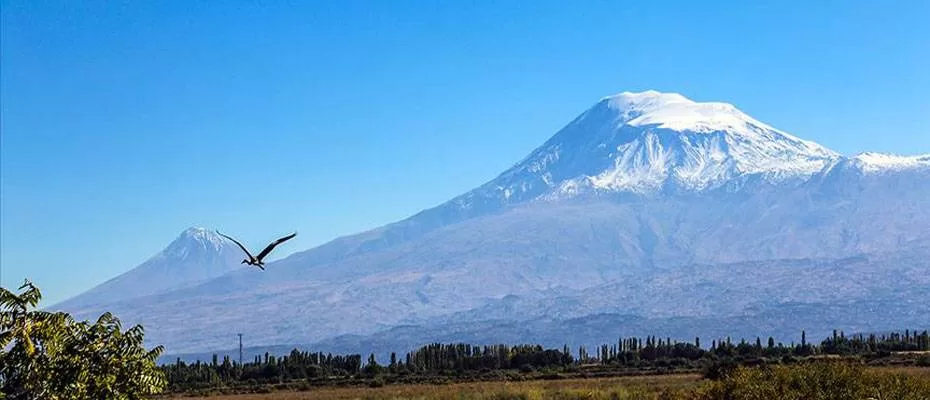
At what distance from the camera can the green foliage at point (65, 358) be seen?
14.0 m

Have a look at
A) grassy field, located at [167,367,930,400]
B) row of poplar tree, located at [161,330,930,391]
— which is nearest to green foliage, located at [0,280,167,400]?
grassy field, located at [167,367,930,400]

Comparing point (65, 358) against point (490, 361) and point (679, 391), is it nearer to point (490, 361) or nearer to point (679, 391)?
point (679, 391)

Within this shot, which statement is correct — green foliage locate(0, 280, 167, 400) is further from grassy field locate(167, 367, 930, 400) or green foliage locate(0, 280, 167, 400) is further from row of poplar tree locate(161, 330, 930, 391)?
row of poplar tree locate(161, 330, 930, 391)

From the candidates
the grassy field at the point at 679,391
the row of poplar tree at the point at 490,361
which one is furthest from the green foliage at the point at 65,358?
the row of poplar tree at the point at 490,361

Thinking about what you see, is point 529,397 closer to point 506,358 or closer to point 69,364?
point 69,364

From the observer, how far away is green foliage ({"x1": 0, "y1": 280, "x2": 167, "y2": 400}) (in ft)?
45.9

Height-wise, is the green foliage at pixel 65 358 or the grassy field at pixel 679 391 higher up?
the green foliage at pixel 65 358

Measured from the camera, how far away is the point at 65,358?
14.4 metres

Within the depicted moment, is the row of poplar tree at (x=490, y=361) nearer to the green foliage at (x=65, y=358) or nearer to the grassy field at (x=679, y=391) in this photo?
the grassy field at (x=679, y=391)

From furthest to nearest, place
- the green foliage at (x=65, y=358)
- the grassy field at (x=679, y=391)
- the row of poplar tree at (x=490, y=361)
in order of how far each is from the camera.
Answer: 1. the row of poplar tree at (x=490, y=361)
2. the grassy field at (x=679, y=391)
3. the green foliage at (x=65, y=358)

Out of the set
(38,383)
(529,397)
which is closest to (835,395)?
(38,383)

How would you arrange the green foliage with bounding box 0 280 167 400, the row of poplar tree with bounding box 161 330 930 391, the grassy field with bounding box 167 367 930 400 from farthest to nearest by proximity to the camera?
1. the row of poplar tree with bounding box 161 330 930 391
2. the grassy field with bounding box 167 367 930 400
3. the green foliage with bounding box 0 280 167 400

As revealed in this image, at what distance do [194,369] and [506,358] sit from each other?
2108 cm

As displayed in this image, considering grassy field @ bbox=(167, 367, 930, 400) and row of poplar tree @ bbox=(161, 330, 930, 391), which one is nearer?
grassy field @ bbox=(167, 367, 930, 400)
